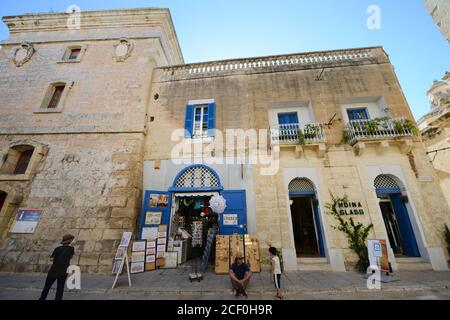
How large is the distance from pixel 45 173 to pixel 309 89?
1322cm

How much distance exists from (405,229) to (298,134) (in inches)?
227

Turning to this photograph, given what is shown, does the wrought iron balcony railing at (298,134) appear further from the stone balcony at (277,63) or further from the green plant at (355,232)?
the stone balcony at (277,63)

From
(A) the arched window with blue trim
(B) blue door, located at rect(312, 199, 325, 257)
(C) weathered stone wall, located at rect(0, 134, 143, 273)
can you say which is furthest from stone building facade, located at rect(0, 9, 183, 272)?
(B) blue door, located at rect(312, 199, 325, 257)

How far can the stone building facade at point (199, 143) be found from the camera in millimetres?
6957

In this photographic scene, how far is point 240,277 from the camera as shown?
4578mm

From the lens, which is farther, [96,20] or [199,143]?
[96,20]

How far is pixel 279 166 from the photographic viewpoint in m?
7.89

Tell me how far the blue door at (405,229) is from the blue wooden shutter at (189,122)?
9669 mm

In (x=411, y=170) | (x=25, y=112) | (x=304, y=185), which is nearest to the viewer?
(x=411, y=170)

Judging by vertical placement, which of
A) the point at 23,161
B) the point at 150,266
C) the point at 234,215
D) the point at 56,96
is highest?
the point at 56,96

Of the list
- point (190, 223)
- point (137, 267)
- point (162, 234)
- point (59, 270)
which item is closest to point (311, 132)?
point (190, 223)

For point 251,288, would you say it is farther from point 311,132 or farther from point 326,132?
point 326,132
